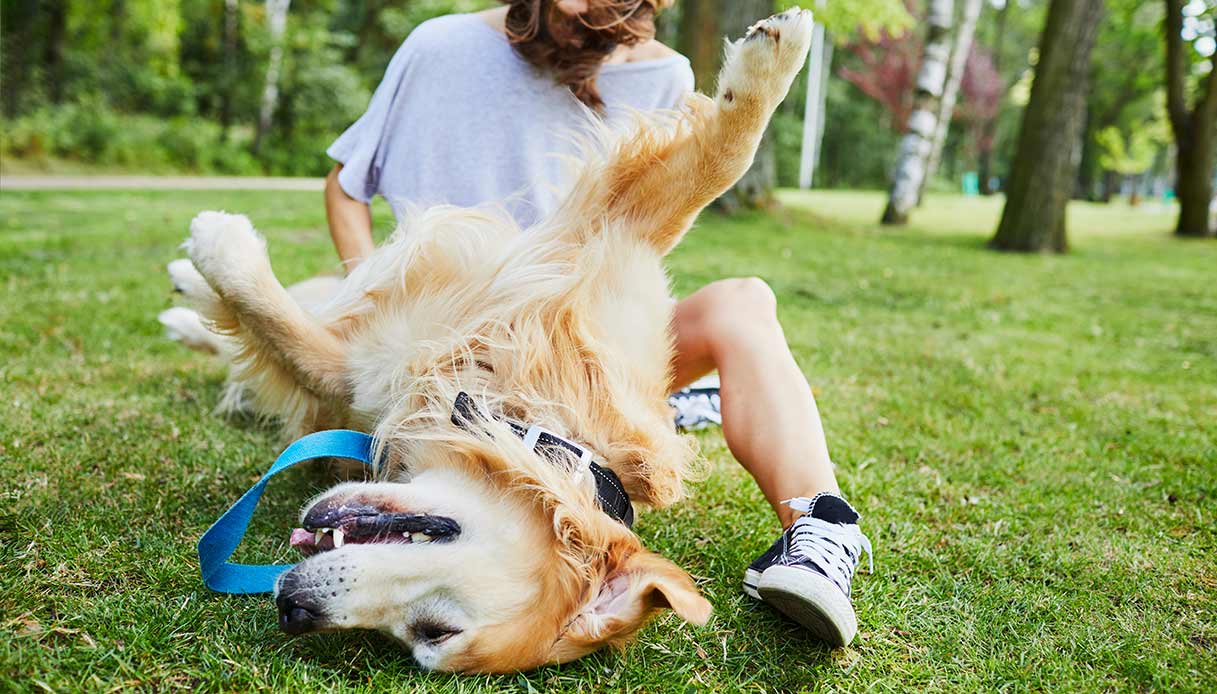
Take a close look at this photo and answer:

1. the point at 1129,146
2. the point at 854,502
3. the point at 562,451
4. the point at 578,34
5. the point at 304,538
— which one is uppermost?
the point at 1129,146

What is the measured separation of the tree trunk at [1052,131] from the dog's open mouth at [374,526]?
10.3m

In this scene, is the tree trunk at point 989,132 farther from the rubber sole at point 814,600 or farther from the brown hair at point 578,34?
the rubber sole at point 814,600

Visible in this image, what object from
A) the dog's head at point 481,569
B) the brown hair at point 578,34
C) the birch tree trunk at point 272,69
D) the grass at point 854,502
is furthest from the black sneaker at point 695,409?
the birch tree trunk at point 272,69

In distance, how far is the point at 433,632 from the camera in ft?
5.91

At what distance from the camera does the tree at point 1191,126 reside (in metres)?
13.2

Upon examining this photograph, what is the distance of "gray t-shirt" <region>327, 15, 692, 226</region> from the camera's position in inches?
122

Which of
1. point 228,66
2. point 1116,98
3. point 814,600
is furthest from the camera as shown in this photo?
point 1116,98

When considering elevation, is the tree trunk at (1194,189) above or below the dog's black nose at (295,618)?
above

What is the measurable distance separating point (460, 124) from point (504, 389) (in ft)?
4.28

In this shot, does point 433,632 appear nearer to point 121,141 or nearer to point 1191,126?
point 1191,126

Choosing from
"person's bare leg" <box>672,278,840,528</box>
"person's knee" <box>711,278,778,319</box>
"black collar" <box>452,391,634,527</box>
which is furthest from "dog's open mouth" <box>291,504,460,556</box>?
"person's knee" <box>711,278,778,319</box>

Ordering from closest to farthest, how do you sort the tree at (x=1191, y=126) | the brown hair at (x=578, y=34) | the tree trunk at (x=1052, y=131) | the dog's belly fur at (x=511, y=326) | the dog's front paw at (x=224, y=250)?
1. the dog's belly fur at (x=511, y=326)
2. the dog's front paw at (x=224, y=250)
3. the brown hair at (x=578, y=34)
4. the tree trunk at (x=1052, y=131)
5. the tree at (x=1191, y=126)

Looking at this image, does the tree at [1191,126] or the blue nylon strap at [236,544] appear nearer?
the blue nylon strap at [236,544]

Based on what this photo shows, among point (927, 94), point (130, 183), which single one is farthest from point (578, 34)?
point (130, 183)
